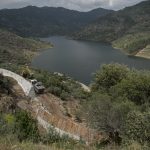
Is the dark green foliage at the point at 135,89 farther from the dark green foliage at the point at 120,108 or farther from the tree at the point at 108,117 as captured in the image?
the tree at the point at 108,117

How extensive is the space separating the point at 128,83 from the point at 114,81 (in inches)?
325

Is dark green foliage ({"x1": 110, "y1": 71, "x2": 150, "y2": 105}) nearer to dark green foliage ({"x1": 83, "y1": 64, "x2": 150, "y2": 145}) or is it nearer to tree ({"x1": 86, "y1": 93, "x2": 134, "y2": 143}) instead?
dark green foliage ({"x1": 83, "y1": 64, "x2": 150, "y2": 145})

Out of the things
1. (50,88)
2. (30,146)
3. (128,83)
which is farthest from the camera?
(50,88)

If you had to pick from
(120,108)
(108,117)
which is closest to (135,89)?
(120,108)

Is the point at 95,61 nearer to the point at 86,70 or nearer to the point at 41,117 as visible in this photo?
the point at 86,70

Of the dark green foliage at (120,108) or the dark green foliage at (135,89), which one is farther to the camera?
the dark green foliage at (135,89)

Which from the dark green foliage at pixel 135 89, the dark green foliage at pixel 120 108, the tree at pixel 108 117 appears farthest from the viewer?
the dark green foliage at pixel 135 89

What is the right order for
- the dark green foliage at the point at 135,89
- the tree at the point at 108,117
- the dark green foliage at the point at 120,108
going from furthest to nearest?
the dark green foliage at the point at 135,89, the tree at the point at 108,117, the dark green foliage at the point at 120,108

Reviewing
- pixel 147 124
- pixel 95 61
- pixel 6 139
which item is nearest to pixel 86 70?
pixel 95 61

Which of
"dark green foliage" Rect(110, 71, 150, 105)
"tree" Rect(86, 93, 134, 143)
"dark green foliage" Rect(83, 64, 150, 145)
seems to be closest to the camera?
"dark green foliage" Rect(83, 64, 150, 145)

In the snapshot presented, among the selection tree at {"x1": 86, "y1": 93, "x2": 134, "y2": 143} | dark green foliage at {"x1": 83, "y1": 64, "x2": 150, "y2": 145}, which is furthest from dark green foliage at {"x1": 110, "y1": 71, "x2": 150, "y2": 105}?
tree at {"x1": 86, "y1": 93, "x2": 134, "y2": 143}

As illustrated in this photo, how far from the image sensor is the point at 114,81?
135 ft

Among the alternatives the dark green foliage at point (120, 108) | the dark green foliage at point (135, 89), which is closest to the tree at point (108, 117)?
the dark green foliage at point (120, 108)

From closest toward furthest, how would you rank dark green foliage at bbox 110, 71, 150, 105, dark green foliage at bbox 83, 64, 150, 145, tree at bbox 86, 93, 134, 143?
dark green foliage at bbox 83, 64, 150, 145
tree at bbox 86, 93, 134, 143
dark green foliage at bbox 110, 71, 150, 105
